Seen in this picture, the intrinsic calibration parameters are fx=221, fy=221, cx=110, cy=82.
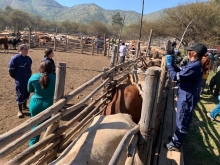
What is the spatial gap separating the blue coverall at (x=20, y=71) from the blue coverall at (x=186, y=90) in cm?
334

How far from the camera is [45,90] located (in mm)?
3395

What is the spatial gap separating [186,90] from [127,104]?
1.03 m

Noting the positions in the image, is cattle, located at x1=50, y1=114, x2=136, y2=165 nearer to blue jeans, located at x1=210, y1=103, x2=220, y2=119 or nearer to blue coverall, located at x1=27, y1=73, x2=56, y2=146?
blue coverall, located at x1=27, y1=73, x2=56, y2=146

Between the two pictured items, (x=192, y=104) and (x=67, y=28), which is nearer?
(x=192, y=104)

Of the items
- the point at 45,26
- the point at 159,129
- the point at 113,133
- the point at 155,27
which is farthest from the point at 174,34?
the point at 45,26

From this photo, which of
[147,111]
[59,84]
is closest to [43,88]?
[59,84]

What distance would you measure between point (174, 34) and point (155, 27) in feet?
9.43

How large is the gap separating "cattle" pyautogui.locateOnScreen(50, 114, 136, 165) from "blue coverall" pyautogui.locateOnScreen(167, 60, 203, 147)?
39.5 inches

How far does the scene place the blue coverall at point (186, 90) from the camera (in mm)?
3166

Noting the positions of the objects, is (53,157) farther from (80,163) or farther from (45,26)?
(45,26)

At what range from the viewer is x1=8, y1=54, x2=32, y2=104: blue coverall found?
16.2 ft

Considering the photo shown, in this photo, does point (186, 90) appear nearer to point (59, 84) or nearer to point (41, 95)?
point (59, 84)

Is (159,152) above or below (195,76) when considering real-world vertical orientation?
below

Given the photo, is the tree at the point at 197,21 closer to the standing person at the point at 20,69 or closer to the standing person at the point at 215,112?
the standing person at the point at 215,112
